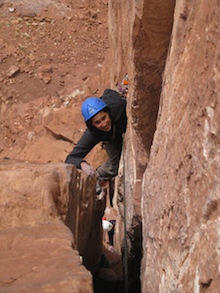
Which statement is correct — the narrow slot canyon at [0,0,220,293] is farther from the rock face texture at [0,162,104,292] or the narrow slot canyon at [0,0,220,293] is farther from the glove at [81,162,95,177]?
the glove at [81,162,95,177]

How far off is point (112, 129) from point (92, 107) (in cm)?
52

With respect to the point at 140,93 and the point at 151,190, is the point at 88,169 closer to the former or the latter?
the point at 140,93

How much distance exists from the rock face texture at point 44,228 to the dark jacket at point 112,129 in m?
1.09

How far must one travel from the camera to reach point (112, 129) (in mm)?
4578

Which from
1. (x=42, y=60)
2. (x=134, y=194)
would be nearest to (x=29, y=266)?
(x=134, y=194)

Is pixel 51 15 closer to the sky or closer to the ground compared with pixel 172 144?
closer to the ground

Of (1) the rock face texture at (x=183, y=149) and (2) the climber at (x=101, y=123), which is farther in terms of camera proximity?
(2) the climber at (x=101, y=123)

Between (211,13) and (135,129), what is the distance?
220 cm

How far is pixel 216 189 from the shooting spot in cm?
142

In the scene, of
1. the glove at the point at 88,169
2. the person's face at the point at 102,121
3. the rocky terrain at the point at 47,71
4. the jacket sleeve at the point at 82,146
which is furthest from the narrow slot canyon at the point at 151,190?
the rocky terrain at the point at 47,71

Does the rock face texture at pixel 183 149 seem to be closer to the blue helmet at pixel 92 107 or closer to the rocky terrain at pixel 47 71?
the blue helmet at pixel 92 107

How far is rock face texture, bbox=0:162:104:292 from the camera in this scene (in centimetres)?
161

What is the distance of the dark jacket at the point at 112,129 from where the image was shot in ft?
14.7

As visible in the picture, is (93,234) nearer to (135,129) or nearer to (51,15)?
(135,129)
